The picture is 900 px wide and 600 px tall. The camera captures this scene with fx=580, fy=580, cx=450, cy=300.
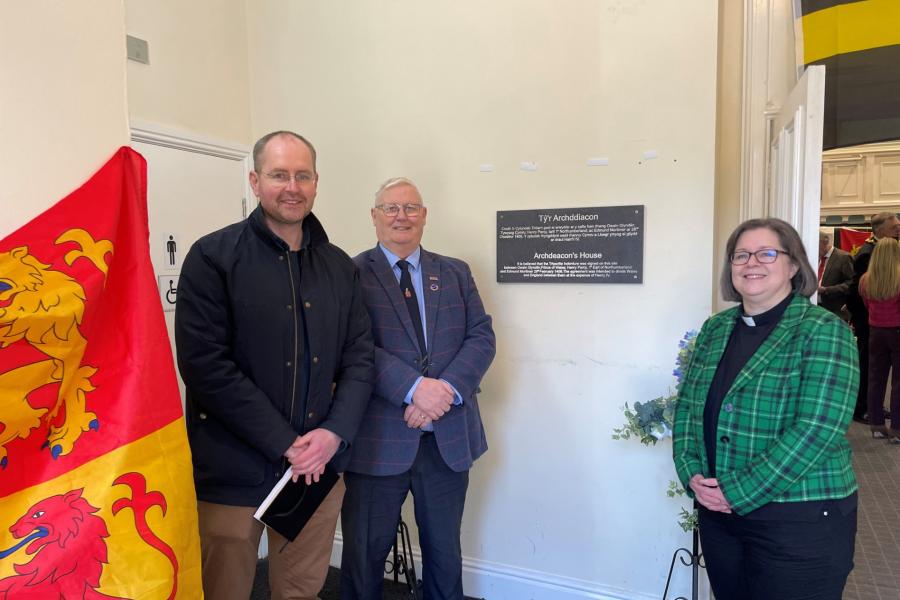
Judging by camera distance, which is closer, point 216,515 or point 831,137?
point 216,515

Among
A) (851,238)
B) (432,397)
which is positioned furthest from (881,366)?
(432,397)

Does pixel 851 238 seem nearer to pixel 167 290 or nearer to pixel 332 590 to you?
pixel 332 590

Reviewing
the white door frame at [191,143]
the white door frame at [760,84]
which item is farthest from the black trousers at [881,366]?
the white door frame at [191,143]

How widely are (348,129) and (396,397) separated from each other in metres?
1.42

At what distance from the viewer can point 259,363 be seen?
1.53m

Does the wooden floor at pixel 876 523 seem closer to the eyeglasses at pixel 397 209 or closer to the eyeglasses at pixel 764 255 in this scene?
the eyeglasses at pixel 764 255

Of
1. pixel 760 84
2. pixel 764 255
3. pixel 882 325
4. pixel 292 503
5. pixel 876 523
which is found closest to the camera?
pixel 764 255

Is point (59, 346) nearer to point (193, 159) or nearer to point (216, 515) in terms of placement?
→ point (216, 515)

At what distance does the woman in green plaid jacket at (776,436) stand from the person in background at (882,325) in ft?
11.3

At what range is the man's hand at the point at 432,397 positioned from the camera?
1785mm

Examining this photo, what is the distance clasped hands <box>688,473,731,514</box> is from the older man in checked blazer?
2.32 feet

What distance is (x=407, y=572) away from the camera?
7.48ft

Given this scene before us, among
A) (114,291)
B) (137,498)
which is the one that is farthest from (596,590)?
(114,291)

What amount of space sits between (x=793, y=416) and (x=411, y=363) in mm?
1072
